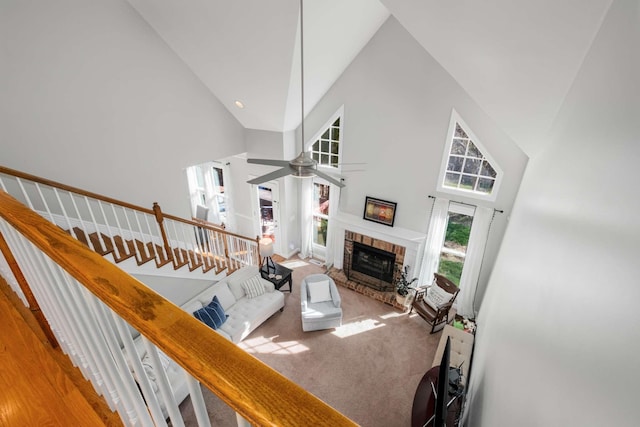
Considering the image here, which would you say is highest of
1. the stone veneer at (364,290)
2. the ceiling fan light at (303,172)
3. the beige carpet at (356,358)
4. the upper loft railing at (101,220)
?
the ceiling fan light at (303,172)

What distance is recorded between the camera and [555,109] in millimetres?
2355

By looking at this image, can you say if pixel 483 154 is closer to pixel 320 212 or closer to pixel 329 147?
A: pixel 329 147

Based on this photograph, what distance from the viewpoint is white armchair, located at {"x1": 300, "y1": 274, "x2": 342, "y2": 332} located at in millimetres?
4544

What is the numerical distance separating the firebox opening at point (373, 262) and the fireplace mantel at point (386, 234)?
317 millimetres

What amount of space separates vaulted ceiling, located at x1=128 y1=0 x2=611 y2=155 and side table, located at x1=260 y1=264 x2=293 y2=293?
269 centimetres

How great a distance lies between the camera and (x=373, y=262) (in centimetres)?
570

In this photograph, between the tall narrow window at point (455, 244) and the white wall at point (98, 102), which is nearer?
the white wall at point (98, 102)

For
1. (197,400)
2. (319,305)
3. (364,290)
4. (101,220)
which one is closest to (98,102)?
(101,220)

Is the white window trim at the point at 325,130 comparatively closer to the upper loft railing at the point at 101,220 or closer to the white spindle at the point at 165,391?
the upper loft railing at the point at 101,220

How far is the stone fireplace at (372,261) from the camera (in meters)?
5.40

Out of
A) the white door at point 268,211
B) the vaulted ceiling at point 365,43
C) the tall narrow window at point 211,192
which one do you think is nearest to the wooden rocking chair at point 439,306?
the vaulted ceiling at point 365,43

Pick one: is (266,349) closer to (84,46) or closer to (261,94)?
(261,94)

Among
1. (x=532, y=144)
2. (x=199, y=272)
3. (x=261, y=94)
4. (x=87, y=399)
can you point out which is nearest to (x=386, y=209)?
(x=532, y=144)

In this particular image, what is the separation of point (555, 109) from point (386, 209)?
10.2 ft
